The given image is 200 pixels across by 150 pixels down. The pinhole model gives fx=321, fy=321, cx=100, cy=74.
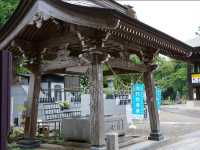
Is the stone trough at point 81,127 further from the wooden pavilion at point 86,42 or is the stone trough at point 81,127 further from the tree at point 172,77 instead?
the tree at point 172,77

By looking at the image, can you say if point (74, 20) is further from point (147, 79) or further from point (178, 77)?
point (178, 77)

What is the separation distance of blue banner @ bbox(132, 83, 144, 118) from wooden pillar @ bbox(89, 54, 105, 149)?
9900 mm

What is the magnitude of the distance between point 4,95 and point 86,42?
597cm

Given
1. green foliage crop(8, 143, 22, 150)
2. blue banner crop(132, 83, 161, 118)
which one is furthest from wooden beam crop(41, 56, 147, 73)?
blue banner crop(132, 83, 161, 118)

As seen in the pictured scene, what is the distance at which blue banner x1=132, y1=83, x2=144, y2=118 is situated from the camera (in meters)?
18.5

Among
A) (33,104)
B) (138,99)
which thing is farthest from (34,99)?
(138,99)

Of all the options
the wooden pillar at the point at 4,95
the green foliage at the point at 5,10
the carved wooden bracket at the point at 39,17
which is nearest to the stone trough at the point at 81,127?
the carved wooden bracket at the point at 39,17

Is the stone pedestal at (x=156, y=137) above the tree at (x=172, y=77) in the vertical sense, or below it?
below

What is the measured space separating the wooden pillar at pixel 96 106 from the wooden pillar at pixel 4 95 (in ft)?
19.1

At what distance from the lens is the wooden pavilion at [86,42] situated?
8070mm

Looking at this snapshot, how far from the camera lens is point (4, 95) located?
9.43 ft

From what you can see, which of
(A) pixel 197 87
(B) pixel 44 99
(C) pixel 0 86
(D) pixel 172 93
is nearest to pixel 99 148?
(C) pixel 0 86

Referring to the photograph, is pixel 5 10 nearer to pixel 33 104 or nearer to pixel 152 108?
pixel 33 104

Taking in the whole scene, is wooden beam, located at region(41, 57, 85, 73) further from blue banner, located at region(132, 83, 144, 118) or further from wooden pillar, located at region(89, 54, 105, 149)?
blue banner, located at region(132, 83, 144, 118)
